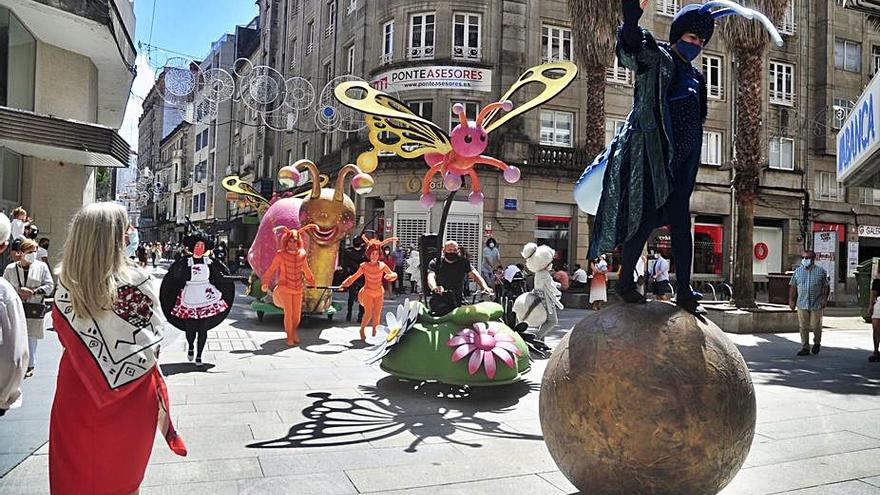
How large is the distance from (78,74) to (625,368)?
649 inches

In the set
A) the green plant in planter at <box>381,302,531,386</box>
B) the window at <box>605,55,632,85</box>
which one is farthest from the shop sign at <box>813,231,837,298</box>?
the green plant in planter at <box>381,302,531,386</box>

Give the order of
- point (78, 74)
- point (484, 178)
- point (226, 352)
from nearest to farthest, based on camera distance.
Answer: point (226, 352), point (78, 74), point (484, 178)

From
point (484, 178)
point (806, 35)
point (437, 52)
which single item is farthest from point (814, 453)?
point (806, 35)

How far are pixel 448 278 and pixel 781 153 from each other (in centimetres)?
2605

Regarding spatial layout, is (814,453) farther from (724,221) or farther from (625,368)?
(724,221)

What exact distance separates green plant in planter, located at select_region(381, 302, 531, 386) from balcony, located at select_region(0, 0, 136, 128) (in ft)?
35.3

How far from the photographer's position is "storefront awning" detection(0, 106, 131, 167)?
1227 cm

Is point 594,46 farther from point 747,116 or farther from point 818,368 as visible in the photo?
point 818,368

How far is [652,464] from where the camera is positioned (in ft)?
11.0

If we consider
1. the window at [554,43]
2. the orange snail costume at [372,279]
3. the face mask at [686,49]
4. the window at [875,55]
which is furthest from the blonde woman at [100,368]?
the window at [875,55]

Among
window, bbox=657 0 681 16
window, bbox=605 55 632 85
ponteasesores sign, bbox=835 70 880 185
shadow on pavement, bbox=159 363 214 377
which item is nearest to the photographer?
shadow on pavement, bbox=159 363 214 377

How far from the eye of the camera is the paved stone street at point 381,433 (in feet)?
14.2

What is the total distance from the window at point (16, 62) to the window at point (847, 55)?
31773 millimetres

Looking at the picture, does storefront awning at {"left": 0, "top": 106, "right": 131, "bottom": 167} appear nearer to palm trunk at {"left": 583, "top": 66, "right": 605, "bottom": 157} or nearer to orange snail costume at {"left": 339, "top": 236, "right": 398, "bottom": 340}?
orange snail costume at {"left": 339, "top": 236, "right": 398, "bottom": 340}
